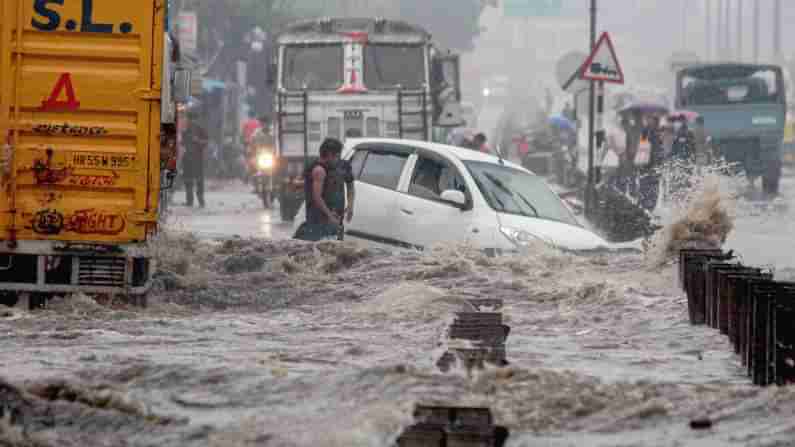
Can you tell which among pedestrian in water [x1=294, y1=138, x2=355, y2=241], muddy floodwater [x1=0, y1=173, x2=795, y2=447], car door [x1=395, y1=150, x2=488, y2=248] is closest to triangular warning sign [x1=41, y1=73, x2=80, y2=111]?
muddy floodwater [x1=0, y1=173, x2=795, y2=447]

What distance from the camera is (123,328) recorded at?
38.7ft

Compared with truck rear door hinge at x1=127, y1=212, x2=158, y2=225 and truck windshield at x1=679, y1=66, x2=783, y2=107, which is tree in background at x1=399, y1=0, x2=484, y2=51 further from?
truck rear door hinge at x1=127, y1=212, x2=158, y2=225

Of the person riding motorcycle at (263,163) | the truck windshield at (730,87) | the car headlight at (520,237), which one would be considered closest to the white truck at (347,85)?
the person riding motorcycle at (263,163)

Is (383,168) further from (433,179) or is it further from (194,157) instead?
(194,157)

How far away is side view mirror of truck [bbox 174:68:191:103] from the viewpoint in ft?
44.4

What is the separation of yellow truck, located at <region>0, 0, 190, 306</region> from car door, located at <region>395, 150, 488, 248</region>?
15.2 ft

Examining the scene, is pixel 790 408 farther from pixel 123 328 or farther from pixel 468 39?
pixel 468 39

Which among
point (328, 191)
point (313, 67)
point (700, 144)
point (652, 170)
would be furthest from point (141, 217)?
point (700, 144)

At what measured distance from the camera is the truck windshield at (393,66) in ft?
94.1

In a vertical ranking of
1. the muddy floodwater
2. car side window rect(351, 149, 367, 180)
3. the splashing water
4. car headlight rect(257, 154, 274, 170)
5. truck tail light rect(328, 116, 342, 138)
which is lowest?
the muddy floodwater

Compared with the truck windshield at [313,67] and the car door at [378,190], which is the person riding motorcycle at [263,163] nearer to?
the truck windshield at [313,67]

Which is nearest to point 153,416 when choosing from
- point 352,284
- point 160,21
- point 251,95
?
point 160,21

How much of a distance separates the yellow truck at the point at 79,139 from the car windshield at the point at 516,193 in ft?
16.5

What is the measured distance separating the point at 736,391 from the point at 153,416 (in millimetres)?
2989
